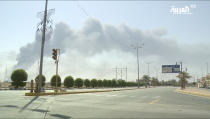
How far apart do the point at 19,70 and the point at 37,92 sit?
1241 inches

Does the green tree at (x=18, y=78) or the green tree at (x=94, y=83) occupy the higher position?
the green tree at (x=18, y=78)

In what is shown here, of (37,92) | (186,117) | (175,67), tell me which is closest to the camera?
(186,117)

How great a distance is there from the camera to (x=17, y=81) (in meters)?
52.2

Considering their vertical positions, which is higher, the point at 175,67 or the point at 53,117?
the point at 175,67

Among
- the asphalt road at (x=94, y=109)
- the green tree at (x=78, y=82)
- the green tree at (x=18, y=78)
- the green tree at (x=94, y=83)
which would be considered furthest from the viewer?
the green tree at (x=94, y=83)

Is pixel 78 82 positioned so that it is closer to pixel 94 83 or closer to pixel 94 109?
pixel 94 83

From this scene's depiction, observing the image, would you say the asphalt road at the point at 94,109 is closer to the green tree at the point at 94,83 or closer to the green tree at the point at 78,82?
the green tree at the point at 78,82

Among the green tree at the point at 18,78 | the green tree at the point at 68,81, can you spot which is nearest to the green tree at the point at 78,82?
the green tree at the point at 68,81

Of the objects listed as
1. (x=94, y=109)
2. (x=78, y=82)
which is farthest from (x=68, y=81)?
(x=94, y=109)

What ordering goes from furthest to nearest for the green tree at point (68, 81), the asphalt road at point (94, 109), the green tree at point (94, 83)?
the green tree at point (94, 83) → the green tree at point (68, 81) → the asphalt road at point (94, 109)

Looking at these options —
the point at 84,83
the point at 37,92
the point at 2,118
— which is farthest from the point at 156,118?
the point at 84,83

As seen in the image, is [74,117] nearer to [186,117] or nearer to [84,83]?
[186,117]

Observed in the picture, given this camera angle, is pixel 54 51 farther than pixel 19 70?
No

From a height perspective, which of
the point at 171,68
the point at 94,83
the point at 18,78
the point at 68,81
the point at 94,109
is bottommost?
the point at 94,83
